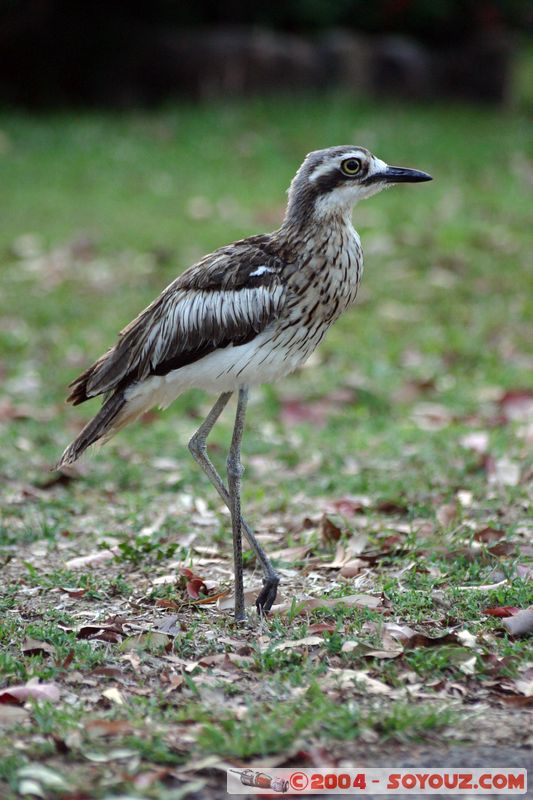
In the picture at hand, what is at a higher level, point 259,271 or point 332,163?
point 332,163

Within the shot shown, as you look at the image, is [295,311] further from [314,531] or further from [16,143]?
[16,143]

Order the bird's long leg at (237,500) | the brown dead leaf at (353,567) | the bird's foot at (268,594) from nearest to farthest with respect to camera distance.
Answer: the bird's long leg at (237,500) < the bird's foot at (268,594) < the brown dead leaf at (353,567)

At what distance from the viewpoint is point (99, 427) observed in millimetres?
4750

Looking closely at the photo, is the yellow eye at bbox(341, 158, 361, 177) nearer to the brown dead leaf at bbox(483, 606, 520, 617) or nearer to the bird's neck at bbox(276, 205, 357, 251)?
the bird's neck at bbox(276, 205, 357, 251)

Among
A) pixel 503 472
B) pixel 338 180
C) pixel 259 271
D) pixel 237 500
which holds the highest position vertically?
pixel 338 180

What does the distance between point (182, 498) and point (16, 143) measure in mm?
8703

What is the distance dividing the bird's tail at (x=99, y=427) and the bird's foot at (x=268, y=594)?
0.89 m

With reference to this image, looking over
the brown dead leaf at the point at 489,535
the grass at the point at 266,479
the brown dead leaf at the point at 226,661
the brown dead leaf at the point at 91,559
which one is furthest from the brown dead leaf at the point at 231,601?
the brown dead leaf at the point at 489,535

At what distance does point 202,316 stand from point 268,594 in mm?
1096

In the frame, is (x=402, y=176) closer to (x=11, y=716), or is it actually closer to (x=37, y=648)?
(x=37, y=648)

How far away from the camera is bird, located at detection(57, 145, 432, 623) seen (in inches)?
179

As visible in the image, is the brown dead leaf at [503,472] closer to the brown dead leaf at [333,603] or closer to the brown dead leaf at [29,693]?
the brown dead leaf at [333,603]

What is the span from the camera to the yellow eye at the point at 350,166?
4.69 meters

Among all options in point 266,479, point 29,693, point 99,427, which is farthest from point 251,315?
point 266,479
